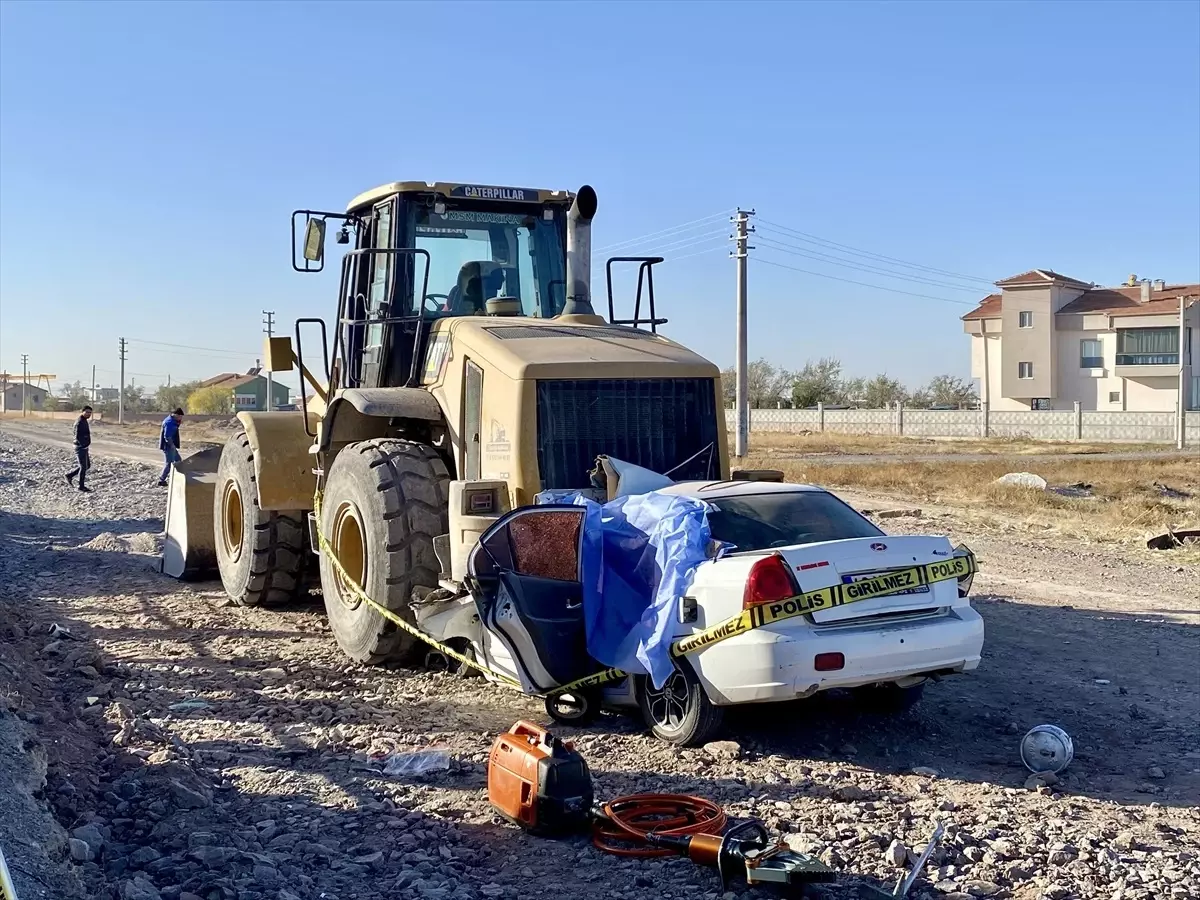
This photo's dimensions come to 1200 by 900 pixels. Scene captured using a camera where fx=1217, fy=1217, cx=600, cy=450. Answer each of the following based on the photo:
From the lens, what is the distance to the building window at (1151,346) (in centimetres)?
6119

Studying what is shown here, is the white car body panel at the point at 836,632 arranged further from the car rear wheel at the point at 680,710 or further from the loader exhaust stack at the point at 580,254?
the loader exhaust stack at the point at 580,254

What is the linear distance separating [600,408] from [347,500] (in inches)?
75.9

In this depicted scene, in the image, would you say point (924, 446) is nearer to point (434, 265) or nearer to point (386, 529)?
point (434, 265)

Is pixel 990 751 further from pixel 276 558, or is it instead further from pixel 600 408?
pixel 276 558

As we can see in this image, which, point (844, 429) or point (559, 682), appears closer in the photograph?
point (559, 682)

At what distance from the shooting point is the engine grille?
7562 mm

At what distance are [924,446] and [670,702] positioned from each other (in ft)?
144

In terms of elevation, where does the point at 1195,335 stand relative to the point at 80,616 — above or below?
above

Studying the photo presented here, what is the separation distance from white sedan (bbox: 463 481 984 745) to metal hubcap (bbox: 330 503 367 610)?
1.78 m

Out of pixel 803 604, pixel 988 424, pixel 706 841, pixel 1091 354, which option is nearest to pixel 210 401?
pixel 988 424

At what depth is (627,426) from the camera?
25.6 feet

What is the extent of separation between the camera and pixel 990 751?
257 inches

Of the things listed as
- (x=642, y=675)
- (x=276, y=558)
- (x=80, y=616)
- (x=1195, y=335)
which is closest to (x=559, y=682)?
(x=642, y=675)

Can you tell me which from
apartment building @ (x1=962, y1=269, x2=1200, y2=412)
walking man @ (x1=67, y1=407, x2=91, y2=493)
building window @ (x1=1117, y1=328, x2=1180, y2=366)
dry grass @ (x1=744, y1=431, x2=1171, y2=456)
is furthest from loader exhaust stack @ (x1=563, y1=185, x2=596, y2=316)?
building window @ (x1=1117, y1=328, x2=1180, y2=366)
